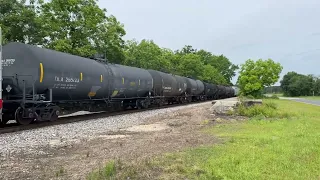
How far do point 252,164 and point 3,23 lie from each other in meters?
22.6

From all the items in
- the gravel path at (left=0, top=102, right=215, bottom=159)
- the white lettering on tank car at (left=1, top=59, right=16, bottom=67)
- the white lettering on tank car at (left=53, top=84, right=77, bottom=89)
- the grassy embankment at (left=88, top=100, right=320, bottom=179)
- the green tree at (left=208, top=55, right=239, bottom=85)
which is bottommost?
the gravel path at (left=0, top=102, right=215, bottom=159)

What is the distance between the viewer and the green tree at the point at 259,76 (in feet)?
217

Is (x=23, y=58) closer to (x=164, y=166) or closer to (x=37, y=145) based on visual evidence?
(x=37, y=145)

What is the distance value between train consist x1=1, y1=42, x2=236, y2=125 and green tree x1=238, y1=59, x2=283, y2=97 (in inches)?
1887

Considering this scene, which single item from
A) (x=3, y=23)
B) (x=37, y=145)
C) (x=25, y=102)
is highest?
(x=3, y=23)

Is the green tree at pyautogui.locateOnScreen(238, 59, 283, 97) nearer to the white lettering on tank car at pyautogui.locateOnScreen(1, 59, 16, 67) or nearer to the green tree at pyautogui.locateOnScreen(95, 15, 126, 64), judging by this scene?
the green tree at pyautogui.locateOnScreen(95, 15, 126, 64)

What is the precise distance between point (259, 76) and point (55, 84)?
196 ft

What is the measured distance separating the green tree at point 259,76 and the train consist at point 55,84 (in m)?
47.9

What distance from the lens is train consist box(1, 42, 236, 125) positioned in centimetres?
1317

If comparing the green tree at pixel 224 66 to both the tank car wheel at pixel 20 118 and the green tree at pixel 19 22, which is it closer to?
the green tree at pixel 19 22

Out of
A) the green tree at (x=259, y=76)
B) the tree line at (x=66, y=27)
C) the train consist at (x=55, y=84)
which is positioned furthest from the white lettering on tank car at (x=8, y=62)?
the green tree at (x=259, y=76)

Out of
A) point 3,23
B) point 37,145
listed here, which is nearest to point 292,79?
point 3,23

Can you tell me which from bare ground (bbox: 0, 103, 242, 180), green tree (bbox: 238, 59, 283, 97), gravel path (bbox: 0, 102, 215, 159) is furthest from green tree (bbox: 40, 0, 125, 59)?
green tree (bbox: 238, 59, 283, 97)

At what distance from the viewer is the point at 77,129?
1269 centimetres
